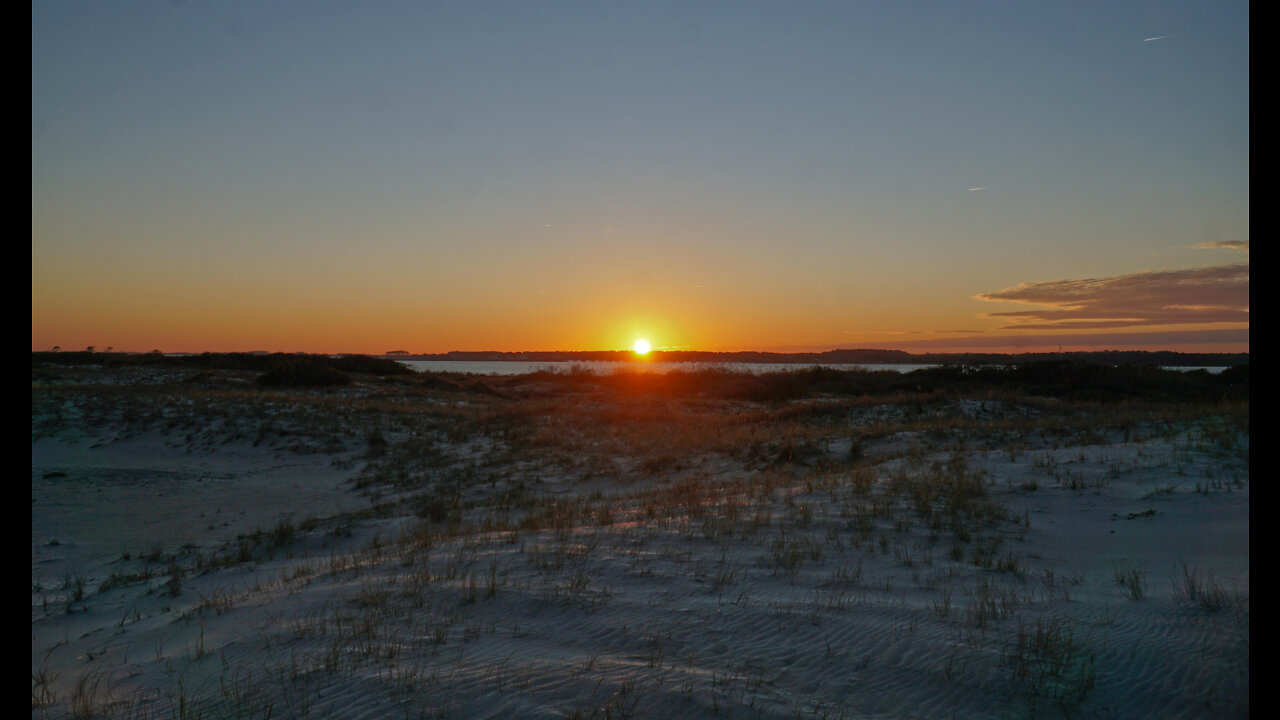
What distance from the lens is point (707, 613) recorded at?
17.4 feet

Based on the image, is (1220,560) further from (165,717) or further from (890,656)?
(165,717)

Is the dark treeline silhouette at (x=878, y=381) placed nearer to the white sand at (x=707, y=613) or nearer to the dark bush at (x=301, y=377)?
the dark bush at (x=301, y=377)

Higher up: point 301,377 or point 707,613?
point 301,377

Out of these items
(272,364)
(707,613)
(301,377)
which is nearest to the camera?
(707,613)

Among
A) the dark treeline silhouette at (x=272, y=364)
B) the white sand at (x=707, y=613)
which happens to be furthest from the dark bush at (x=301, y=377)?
the white sand at (x=707, y=613)

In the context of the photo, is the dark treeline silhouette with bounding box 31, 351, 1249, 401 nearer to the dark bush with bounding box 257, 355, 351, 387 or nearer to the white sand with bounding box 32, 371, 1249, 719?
the dark bush with bounding box 257, 355, 351, 387

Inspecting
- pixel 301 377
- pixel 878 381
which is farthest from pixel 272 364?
pixel 878 381

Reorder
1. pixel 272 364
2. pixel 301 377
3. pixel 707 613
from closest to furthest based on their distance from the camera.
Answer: pixel 707 613
pixel 301 377
pixel 272 364

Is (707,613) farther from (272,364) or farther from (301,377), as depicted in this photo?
(272,364)

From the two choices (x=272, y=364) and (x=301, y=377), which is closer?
(x=301, y=377)

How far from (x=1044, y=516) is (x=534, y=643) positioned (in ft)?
23.4

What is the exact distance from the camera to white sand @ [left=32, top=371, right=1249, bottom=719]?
391 centimetres

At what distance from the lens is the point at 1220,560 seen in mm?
6109
